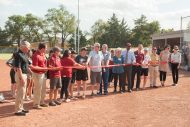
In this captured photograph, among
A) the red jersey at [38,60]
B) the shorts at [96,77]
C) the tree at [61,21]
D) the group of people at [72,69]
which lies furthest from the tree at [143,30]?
the red jersey at [38,60]

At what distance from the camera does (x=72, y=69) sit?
1227 cm

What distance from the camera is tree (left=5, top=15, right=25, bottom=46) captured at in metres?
104

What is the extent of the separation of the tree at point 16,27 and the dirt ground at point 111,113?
3686 inches

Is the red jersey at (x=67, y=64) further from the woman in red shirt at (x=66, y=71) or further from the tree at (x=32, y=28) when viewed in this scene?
the tree at (x=32, y=28)

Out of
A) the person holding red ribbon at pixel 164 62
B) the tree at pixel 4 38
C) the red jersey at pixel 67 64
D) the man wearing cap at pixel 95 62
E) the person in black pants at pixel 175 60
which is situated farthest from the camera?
the tree at pixel 4 38

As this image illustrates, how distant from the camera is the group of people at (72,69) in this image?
9297 mm

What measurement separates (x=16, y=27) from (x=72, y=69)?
97496mm

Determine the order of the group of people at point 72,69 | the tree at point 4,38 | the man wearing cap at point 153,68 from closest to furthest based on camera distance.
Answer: the group of people at point 72,69
the man wearing cap at point 153,68
the tree at point 4,38

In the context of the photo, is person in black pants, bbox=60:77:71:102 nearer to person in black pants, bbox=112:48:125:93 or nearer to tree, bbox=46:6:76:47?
person in black pants, bbox=112:48:125:93

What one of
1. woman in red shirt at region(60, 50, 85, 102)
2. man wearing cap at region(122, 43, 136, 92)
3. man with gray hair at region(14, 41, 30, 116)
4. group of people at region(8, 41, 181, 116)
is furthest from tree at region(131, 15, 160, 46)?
man with gray hair at region(14, 41, 30, 116)

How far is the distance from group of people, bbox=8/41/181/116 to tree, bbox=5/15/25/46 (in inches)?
3582

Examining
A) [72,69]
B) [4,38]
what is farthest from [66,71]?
[4,38]

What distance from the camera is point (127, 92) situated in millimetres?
14062

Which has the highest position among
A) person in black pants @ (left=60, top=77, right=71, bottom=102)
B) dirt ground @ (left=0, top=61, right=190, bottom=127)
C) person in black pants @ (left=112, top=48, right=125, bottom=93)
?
person in black pants @ (left=112, top=48, right=125, bottom=93)
